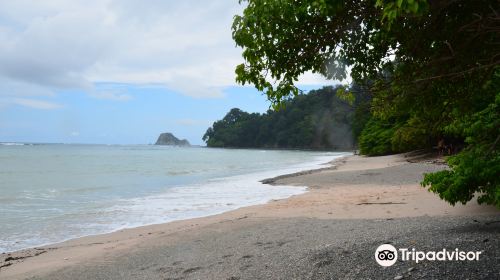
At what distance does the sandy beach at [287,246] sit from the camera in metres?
5.25

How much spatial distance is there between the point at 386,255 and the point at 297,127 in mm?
145028

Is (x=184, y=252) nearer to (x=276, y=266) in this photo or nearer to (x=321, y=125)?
(x=276, y=266)

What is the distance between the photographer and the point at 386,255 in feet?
17.7

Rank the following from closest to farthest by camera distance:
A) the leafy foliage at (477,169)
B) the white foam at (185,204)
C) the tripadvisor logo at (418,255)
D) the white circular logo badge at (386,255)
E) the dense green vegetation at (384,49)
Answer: the dense green vegetation at (384,49), the tripadvisor logo at (418,255), the white circular logo badge at (386,255), the leafy foliage at (477,169), the white foam at (185,204)

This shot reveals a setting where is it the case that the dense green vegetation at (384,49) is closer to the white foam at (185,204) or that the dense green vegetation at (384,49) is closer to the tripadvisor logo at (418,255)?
the tripadvisor logo at (418,255)

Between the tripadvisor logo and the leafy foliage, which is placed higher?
the leafy foliage

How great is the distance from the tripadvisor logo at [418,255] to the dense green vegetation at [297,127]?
105894 mm

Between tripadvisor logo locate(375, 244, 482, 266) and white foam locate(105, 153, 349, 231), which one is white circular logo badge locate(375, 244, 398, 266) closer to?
tripadvisor logo locate(375, 244, 482, 266)

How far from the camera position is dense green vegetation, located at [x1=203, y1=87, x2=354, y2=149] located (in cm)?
13112

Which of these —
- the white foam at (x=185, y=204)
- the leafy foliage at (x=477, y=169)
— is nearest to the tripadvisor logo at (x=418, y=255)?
the leafy foliage at (x=477, y=169)

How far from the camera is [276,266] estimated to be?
590 centimetres

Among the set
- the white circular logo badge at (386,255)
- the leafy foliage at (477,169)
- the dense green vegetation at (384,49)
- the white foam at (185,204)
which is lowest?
the white foam at (185,204)

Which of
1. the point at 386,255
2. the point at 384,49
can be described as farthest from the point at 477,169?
the point at 384,49

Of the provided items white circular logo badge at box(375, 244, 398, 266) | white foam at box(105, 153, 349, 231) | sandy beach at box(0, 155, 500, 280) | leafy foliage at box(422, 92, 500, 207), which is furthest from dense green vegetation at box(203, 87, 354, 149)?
white circular logo badge at box(375, 244, 398, 266)
